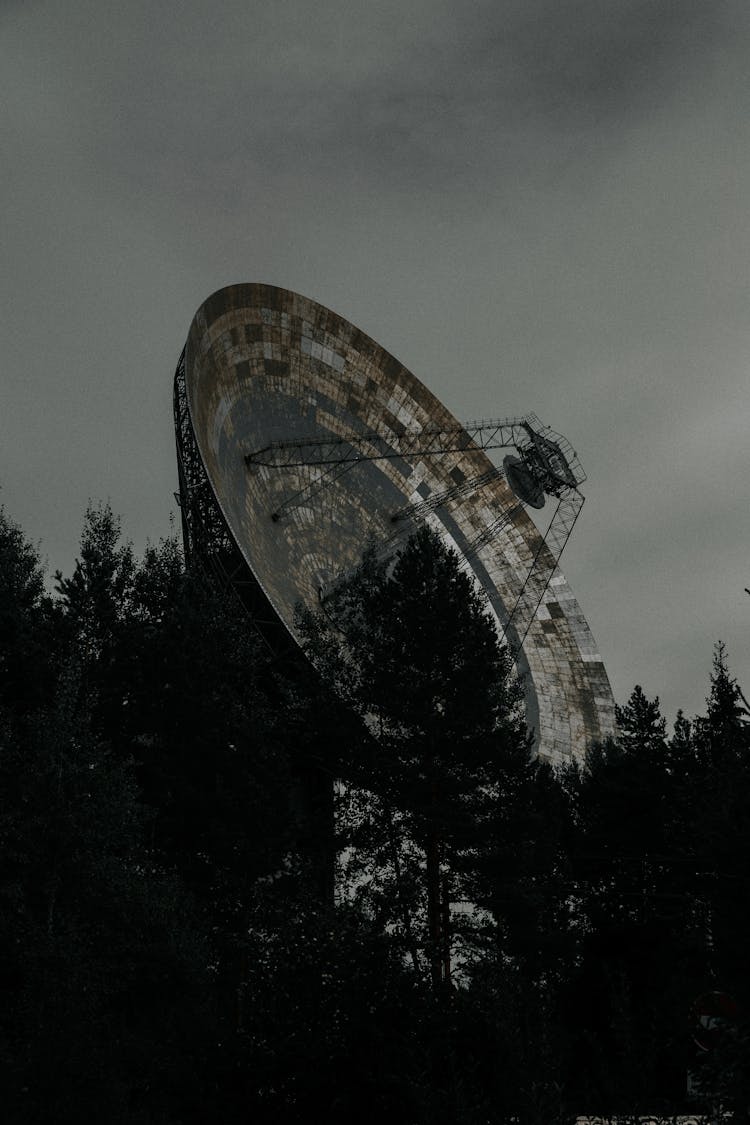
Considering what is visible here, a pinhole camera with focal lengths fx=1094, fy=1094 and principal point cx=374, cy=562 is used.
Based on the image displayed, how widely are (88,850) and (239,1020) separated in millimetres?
9798

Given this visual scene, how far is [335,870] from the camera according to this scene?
31.8 meters

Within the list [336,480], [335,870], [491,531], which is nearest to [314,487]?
[336,480]

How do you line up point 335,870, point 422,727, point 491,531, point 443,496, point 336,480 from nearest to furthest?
point 335,870 → point 422,727 → point 336,480 → point 443,496 → point 491,531

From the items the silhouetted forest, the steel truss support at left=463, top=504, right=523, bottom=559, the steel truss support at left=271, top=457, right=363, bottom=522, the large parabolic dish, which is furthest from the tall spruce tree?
the steel truss support at left=463, top=504, right=523, bottom=559

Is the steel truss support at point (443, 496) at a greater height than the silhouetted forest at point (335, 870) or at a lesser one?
greater

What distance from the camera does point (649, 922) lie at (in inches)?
1382

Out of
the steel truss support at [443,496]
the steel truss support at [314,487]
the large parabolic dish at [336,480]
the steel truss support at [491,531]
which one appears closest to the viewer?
the large parabolic dish at [336,480]

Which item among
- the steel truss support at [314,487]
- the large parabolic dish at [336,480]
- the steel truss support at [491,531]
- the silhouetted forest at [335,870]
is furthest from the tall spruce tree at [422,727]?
the steel truss support at [491,531]

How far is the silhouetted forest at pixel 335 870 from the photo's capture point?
552 inches

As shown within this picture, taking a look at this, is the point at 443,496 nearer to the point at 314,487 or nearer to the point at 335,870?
the point at 314,487

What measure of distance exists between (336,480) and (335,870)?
52.4 ft

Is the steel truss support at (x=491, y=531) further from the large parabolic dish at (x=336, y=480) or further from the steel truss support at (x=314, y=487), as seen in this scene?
the steel truss support at (x=314, y=487)

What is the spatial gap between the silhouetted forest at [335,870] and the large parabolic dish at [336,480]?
9.06 ft

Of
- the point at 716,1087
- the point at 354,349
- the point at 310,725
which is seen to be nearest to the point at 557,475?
the point at 354,349
